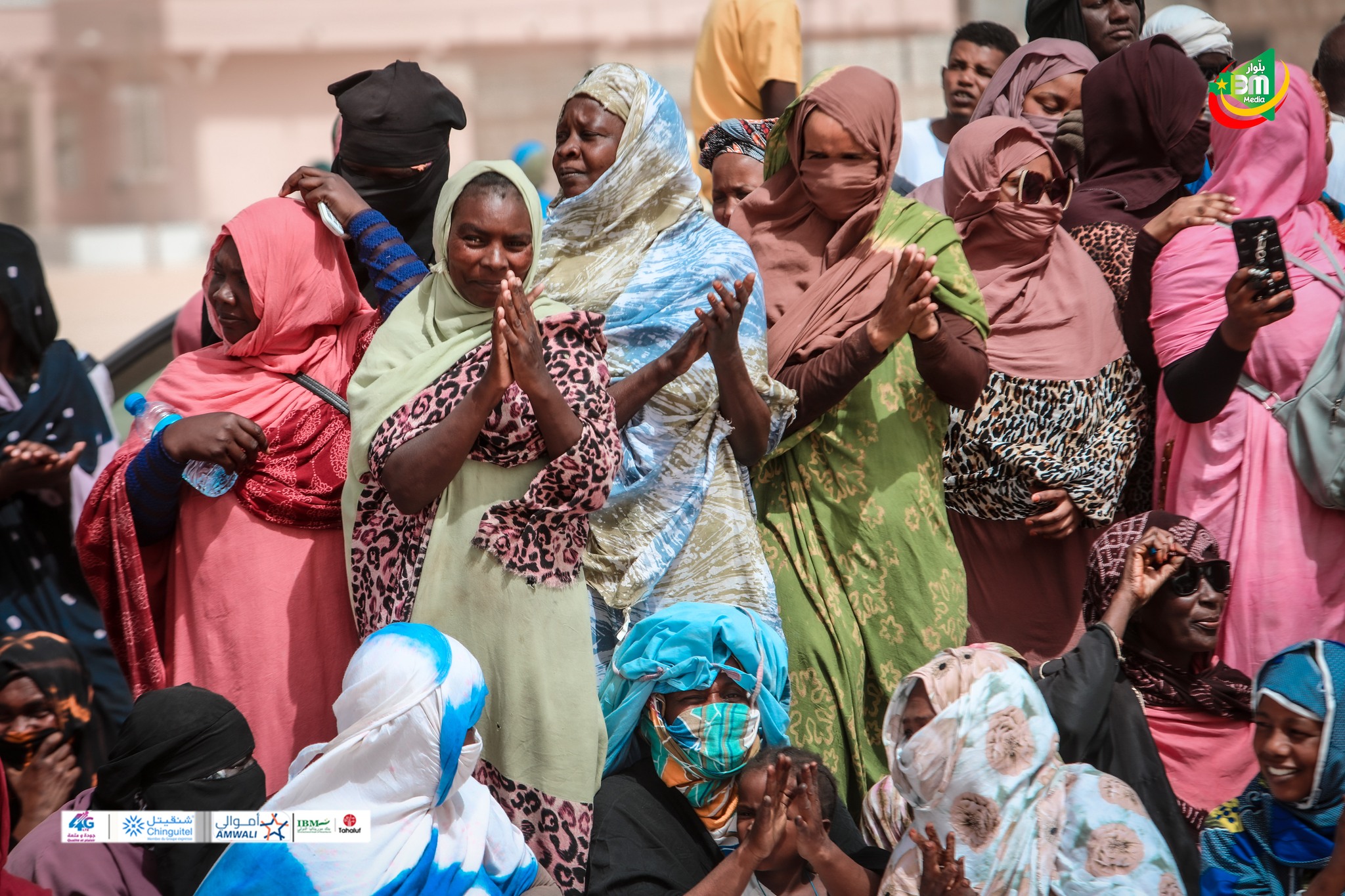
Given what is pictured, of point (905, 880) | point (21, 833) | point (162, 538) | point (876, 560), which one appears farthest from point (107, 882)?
point (876, 560)

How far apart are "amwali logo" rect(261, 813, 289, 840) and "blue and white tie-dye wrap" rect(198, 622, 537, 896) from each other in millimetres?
21

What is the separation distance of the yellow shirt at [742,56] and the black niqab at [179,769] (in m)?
3.42

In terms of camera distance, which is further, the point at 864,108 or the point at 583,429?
the point at 864,108

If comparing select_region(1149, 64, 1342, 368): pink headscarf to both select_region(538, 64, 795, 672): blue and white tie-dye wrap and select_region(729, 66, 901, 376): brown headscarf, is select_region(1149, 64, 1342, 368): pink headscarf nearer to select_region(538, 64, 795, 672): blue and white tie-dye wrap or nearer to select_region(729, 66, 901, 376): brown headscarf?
select_region(729, 66, 901, 376): brown headscarf

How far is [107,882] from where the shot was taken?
10.2 ft

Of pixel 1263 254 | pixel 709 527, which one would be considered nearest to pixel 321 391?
pixel 709 527

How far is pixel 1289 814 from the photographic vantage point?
3.25 m

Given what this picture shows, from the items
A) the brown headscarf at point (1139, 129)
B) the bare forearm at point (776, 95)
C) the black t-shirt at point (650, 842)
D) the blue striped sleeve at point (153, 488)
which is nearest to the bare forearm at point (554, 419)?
the black t-shirt at point (650, 842)

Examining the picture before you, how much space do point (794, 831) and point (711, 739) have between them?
0.28 meters

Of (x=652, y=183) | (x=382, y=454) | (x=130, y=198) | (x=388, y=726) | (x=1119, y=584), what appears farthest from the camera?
(x=130, y=198)

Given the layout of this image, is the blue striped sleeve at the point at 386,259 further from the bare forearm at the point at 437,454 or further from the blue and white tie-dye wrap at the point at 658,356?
the bare forearm at the point at 437,454

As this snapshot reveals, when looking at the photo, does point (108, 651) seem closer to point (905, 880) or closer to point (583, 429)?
point (583, 429)

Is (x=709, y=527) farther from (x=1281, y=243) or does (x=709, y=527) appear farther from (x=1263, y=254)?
(x=1281, y=243)

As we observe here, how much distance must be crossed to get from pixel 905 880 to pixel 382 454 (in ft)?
4.76
